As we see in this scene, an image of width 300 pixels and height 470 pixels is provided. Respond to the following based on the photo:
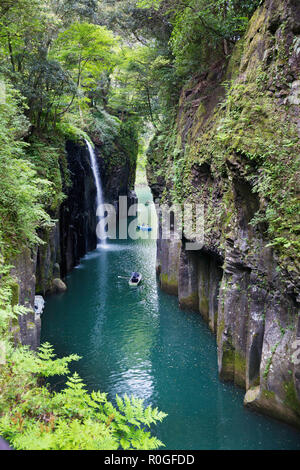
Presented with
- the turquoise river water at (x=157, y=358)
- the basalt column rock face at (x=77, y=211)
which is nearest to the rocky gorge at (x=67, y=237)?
the basalt column rock face at (x=77, y=211)

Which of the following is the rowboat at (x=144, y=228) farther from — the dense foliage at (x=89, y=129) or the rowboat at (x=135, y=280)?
the rowboat at (x=135, y=280)

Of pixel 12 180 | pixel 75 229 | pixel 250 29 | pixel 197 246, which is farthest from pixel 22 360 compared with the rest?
pixel 75 229

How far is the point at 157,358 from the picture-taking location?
13.6m

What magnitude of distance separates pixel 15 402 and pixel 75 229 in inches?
846

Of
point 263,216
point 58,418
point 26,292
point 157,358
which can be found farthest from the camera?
point 157,358

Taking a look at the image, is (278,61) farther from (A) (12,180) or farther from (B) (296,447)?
(B) (296,447)

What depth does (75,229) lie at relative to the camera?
26.3 m

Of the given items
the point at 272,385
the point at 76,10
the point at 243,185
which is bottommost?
the point at 272,385

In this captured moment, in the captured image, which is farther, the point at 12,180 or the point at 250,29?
the point at 250,29

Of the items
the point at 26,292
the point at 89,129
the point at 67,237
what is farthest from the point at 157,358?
the point at 89,129

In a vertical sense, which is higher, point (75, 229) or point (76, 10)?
point (76, 10)

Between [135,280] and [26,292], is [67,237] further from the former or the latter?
[26,292]

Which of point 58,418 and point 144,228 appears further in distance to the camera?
point 144,228

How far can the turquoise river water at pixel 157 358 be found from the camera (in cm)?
938
